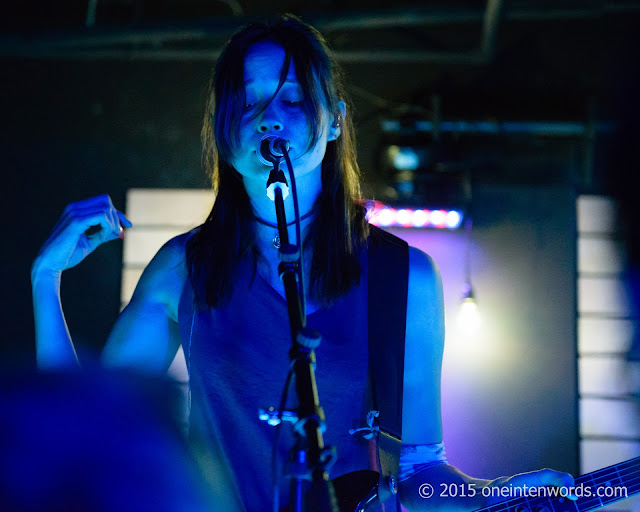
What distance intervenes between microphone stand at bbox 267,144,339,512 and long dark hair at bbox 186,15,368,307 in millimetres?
467

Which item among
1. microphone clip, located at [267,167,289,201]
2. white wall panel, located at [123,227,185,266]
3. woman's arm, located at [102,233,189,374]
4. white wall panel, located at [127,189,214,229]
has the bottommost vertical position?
woman's arm, located at [102,233,189,374]

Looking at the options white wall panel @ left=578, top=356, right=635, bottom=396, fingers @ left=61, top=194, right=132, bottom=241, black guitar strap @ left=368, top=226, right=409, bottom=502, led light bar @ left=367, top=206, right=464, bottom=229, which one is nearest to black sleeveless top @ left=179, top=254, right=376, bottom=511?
black guitar strap @ left=368, top=226, right=409, bottom=502

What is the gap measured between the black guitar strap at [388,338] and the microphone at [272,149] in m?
0.47

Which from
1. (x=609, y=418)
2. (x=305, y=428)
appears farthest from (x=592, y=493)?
(x=609, y=418)

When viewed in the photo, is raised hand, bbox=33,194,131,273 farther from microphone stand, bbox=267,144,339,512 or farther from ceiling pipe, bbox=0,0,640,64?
ceiling pipe, bbox=0,0,640,64

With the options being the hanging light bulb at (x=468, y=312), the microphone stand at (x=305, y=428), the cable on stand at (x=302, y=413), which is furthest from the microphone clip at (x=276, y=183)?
the hanging light bulb at (x=468, y=312)

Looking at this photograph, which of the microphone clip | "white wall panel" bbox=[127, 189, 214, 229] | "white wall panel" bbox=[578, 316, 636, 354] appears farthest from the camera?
"white wall panel" bbox=[127, 189, 214, 229]

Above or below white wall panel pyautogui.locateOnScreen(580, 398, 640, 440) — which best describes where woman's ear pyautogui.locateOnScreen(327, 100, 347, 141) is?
above

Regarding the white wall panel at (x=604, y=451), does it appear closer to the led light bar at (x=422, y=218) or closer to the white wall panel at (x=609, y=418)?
the white wall panel at (x=609, y=418)

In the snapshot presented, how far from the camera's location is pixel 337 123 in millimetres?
1667

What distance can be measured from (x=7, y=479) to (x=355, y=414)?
0.95m

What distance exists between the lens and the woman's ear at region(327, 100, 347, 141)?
1.66m

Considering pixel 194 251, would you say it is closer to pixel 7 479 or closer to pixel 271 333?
pixel 271 333

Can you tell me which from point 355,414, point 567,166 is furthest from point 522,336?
point 355,414
